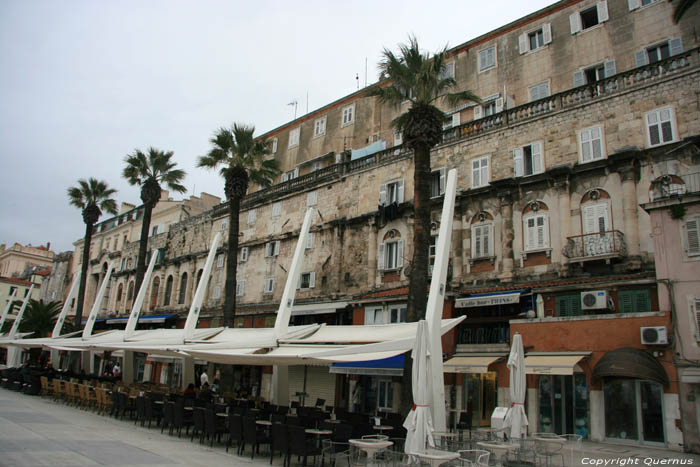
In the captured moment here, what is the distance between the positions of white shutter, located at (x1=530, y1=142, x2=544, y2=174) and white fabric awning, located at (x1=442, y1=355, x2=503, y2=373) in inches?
304

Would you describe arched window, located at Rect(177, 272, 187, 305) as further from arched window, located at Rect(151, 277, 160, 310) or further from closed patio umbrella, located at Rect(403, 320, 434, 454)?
closed patio umbrella, located at Rect(403, 320, 434, 454)

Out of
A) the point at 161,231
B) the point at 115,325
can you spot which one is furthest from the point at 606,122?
the point at 115,325

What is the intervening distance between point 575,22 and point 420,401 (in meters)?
21.2

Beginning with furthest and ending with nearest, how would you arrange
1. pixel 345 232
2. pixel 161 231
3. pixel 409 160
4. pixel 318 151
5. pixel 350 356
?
pixel 161 231 < pixel 318 151 < pixel 345 232 < pixel 409 160 < pixel 350 356

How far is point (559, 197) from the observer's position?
62.6 feet

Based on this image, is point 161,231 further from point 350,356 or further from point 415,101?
point 350,356

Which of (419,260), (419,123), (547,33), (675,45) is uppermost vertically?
(547,33)

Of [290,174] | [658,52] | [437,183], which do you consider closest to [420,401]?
[437,183]

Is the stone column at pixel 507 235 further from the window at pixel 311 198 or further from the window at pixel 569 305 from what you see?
the window at pixel 311 198

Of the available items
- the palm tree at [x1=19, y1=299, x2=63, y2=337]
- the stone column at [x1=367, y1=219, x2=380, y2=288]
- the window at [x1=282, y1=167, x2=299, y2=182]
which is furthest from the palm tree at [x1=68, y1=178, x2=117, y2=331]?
the stone column at [x1=367, y1=219, x2=380, y2=288]

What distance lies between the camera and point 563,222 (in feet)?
61.2

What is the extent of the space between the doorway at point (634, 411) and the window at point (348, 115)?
22985 millimetres

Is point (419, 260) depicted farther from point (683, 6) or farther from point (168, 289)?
point (168, 289)

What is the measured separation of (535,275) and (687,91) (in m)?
8.19
